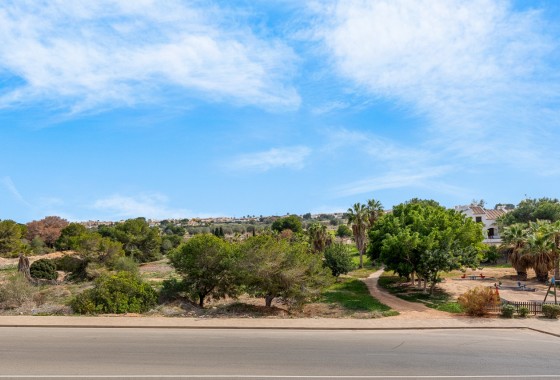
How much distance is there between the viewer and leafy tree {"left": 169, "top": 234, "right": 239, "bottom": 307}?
87.7 ft

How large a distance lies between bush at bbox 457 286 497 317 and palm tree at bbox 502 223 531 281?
2174 centimetres

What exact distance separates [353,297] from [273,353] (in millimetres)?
17706

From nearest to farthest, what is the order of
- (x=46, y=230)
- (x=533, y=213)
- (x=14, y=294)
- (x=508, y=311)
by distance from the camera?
1. (x=508, y=311)
2. (x=14, y=294)
3. (x=533, y=213)
4. (x=46, y=230)

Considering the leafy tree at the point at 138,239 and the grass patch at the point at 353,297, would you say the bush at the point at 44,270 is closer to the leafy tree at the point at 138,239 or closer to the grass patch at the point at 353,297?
the leafy tree at the point at 138,239

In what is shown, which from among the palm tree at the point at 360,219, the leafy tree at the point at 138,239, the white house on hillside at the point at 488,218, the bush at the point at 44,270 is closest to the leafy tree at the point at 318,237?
the palm tree at the point at 360,219

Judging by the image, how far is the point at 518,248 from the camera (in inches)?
1687

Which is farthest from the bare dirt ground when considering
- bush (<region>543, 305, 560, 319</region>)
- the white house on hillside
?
the white house on hillside

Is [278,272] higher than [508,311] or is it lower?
higher

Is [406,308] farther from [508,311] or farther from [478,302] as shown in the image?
[508,311]

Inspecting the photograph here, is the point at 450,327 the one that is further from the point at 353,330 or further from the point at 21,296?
the point at 21,296

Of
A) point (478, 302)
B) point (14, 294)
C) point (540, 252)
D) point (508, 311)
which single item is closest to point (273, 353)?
point (478, 302)

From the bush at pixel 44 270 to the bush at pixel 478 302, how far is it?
130 feet

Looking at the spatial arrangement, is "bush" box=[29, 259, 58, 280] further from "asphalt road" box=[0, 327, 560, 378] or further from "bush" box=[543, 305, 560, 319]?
"bush" box=[543, 305, 560, 319]

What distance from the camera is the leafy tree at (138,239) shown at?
223ft
